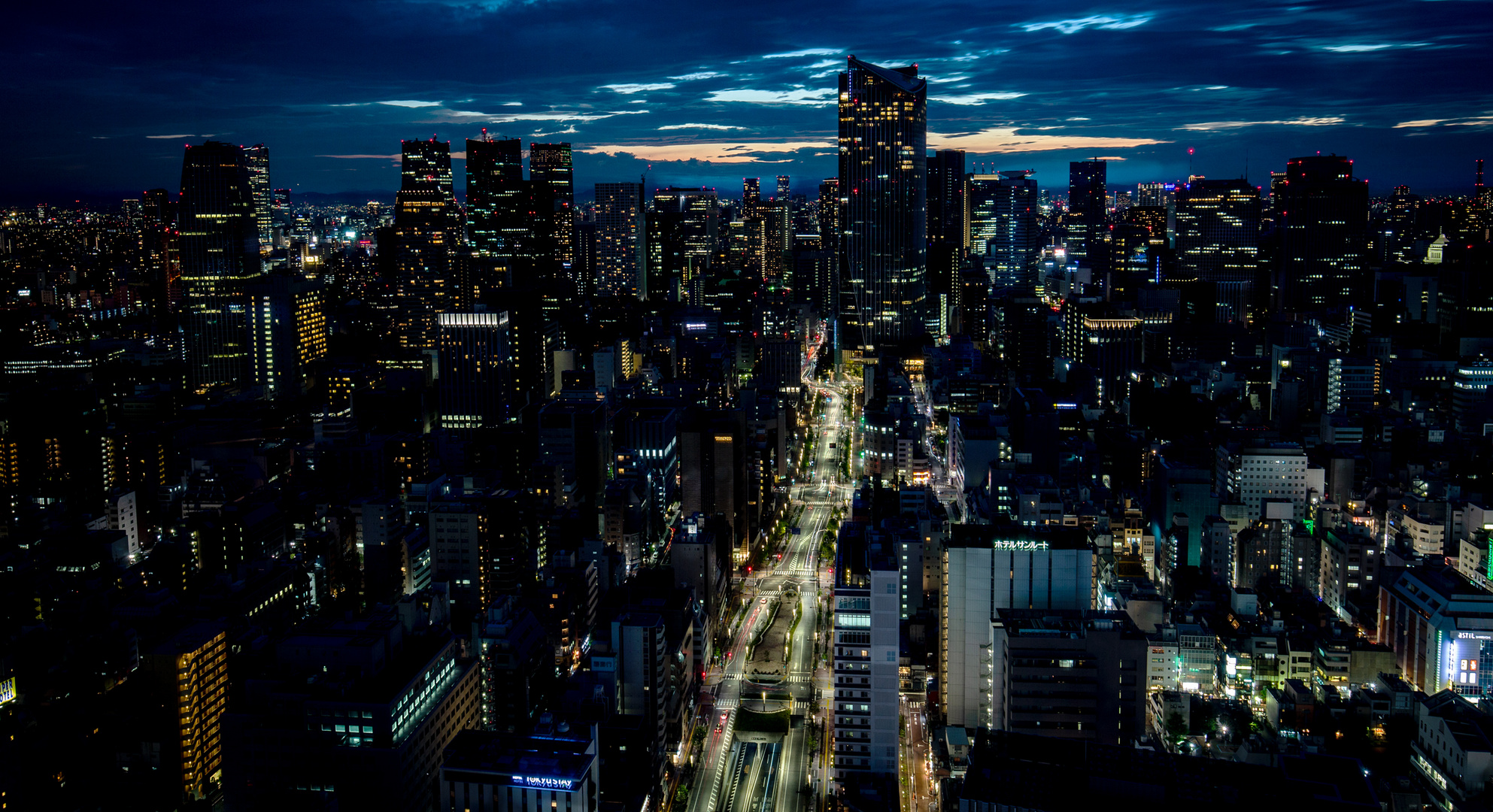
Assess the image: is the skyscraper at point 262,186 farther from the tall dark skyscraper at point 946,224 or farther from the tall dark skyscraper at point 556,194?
the tall dark skyscraper at point 946,224

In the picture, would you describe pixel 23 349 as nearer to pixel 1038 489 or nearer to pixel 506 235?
pixel 506 235

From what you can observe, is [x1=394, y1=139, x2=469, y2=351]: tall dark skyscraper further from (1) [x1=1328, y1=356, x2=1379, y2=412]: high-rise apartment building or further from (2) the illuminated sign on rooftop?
(2) the illuminated sign on rooftop

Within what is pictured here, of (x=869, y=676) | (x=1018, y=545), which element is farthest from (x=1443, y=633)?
(x=869, y=676)

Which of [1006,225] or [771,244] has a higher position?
[1006,225]

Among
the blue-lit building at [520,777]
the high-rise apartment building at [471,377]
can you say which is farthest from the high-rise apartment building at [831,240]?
the blue-lit building at [520,777]

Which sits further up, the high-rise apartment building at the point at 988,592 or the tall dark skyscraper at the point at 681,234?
the tall dark skyscraper at the point at 681,234

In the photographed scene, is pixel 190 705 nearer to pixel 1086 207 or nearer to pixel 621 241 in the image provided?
pixel 621 241
